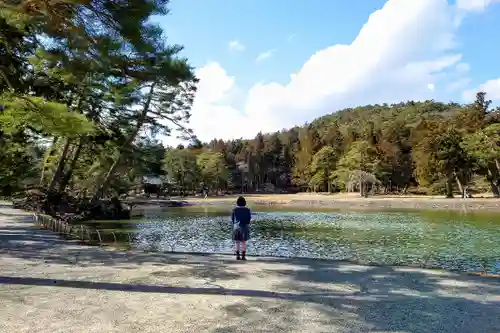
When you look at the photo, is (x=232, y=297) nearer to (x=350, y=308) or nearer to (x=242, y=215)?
(x=350, y=308)

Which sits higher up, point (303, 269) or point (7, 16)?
point (7, 16)

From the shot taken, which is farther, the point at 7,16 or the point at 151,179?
the point at 151,179

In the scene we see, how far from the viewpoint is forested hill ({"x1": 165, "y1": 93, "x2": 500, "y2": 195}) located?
134 feet

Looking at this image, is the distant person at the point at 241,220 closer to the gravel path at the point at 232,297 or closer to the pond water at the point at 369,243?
the gravel path at the point at 232,297

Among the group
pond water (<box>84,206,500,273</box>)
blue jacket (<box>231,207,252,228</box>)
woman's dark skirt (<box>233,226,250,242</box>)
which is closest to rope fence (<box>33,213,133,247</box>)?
pond water (<box>84,206,500,273</box>)

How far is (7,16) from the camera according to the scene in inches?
226

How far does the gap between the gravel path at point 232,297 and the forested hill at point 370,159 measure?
16294 millimetres

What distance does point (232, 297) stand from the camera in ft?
17.2

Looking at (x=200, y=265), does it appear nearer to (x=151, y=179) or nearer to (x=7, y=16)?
(x=7, y=16)

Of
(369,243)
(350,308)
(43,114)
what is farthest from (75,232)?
(350,308)

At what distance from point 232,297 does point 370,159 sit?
164 feet

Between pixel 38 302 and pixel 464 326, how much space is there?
4834mm

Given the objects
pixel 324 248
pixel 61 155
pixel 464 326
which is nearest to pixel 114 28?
pixel 464 326

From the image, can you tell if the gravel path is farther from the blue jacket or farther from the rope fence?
the rope fence
